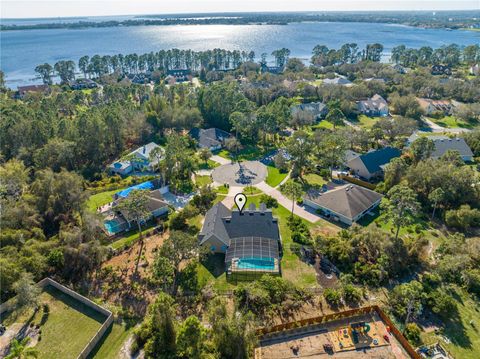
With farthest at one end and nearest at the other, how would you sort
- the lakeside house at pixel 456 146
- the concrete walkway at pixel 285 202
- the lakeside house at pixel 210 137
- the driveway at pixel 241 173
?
the lakeside house at pixel 210 137, the lakeside house at pixel 456 146, the driveway at pixel 241 173, the concrete walkway at pixel 285 202

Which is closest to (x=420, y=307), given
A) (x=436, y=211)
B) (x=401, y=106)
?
(x=436, y=211)

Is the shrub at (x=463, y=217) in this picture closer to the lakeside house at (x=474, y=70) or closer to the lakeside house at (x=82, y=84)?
the lakeside house at (x=474, y=70)

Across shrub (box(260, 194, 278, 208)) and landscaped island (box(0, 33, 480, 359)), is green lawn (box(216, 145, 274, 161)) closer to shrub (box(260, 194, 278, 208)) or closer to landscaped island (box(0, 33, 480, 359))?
landscaped island (box(0, 33, 480, 359))

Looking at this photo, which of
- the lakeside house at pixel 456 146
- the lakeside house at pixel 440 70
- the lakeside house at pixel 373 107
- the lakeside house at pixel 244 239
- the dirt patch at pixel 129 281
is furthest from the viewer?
the lakeside house at pixel 440 70

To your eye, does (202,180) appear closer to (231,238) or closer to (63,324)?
(231,238)


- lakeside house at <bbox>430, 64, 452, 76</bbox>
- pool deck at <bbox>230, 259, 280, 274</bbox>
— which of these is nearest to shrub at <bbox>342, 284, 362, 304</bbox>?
pool deck at <bbox>230, 259, 280, 274</bbox>

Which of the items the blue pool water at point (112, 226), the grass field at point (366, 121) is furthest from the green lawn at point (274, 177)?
the grass field at point (366, 121)

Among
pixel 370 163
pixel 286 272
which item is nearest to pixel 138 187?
pixel 286 272
